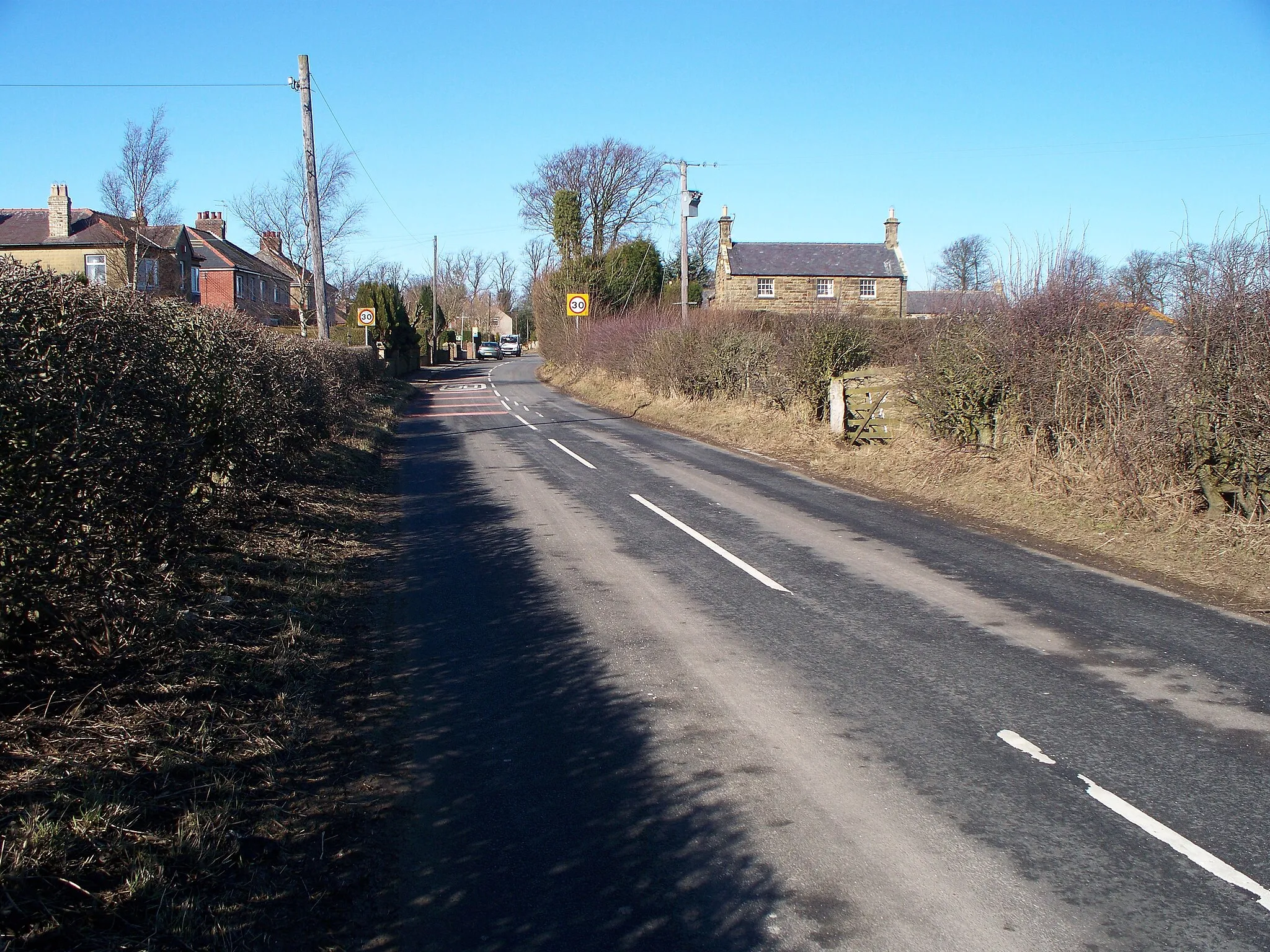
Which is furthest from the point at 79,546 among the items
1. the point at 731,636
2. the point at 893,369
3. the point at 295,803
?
the point at 893,369

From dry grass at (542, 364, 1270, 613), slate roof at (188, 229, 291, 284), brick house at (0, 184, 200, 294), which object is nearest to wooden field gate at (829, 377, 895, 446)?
dry grass at (542, 364, 1270, 613)

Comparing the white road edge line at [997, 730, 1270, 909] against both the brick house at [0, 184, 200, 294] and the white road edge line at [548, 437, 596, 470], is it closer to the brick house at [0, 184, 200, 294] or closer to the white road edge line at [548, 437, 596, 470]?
the white road edge line at [548, 437, 596, 470]

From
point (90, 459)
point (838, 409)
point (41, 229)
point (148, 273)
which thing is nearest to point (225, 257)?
point (41, 229)

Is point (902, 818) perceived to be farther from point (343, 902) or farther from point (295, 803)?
point (295, 803)

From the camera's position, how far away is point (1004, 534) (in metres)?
10.9

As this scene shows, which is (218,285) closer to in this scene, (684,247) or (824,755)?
(684,247)

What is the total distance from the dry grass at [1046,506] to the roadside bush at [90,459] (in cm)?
813

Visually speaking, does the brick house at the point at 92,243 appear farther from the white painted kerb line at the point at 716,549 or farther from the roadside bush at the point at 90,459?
the roadside bush at the point at 90,459

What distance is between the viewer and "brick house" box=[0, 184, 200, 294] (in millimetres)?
33594

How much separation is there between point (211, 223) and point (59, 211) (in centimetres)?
2204

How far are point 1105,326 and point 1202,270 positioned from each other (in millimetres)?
2304

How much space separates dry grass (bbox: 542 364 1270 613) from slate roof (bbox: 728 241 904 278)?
29690 millimetres

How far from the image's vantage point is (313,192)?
2195 centimetres

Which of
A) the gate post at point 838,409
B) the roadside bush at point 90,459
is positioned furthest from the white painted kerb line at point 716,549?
the gate post at point 838,409
